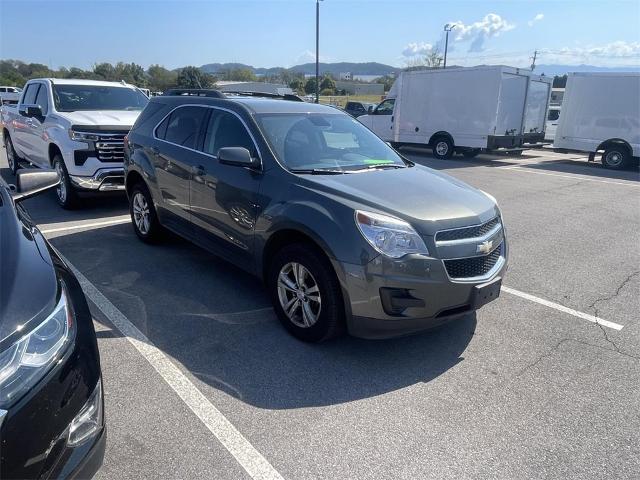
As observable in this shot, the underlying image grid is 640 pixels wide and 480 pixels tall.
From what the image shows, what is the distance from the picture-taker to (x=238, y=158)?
3.89 meters

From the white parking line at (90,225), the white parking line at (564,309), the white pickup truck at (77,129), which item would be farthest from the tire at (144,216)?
the white parking line at (564,309)

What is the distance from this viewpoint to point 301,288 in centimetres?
366

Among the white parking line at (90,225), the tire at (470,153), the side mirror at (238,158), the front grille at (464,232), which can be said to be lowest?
the tire at (470,153)

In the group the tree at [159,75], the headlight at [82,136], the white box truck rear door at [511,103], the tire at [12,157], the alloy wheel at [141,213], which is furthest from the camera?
the tree at [159,75]

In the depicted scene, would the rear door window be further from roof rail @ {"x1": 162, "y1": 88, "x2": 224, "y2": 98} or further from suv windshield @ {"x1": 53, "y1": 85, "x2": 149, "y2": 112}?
suv windshield @ {"x1": 53, "y1": 85, "x2": 149, "y2": 112}

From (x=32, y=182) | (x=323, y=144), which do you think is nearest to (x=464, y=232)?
(x=323, y=144)

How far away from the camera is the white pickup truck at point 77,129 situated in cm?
709

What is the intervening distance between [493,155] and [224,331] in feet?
55.4

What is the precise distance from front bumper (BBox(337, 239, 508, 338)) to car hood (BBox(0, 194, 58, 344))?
180 centimetres

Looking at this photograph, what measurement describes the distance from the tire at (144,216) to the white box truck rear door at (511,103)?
40.6 ft

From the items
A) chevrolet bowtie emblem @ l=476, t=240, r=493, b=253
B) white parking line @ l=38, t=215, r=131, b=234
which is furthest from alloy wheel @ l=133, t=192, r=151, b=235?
chevrolet bowtie emblem @ l=476, t=240, r=493, b=253

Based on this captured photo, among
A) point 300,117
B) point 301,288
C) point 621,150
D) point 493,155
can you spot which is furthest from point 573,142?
point 301,288

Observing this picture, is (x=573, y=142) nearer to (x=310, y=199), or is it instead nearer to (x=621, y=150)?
(x=621, y=150)

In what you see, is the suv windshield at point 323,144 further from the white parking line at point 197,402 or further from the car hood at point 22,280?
the car hood at point 22,280
